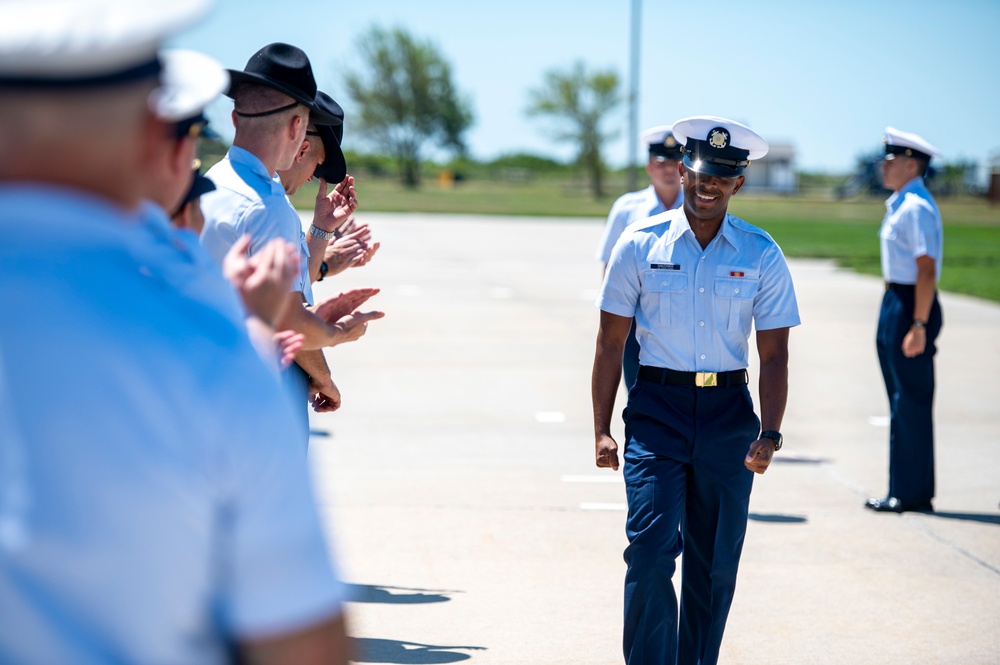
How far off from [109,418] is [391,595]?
4.28 meters

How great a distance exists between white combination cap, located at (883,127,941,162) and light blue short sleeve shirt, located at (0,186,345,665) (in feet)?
20.6

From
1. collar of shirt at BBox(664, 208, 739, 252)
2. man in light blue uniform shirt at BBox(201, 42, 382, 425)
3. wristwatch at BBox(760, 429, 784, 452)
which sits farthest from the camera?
collar of shirt at BBox(664, 208, 739, 252)

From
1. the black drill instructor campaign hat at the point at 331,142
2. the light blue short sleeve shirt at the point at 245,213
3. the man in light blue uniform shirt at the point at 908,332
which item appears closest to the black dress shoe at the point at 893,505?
the man in light blue uniform shirt at the point at 908,332

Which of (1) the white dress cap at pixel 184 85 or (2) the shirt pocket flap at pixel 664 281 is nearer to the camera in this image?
(1) the white dress cap at pixel 184 85

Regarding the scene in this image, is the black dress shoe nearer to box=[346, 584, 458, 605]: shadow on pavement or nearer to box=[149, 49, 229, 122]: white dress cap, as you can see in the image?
box=[346, 584, 458, 605]: shadow on pavement

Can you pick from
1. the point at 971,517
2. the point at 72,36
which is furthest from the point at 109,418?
the point at 971,517

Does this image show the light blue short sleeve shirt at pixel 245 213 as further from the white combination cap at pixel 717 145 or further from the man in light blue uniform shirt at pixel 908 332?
the man in light blue uniform shirt at pixel 908 332

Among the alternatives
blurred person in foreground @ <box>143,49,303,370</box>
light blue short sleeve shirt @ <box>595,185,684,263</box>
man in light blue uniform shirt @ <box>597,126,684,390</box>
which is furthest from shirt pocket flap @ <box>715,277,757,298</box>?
light blue short sleeve shirt @ <box>595,185,684,263</box>

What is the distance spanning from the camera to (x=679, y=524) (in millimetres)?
4211

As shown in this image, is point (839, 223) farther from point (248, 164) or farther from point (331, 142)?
point (248, 164)

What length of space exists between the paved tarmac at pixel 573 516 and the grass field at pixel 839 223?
10.00 m

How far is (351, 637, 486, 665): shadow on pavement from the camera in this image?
455cm

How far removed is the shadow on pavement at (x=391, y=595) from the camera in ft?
17.1

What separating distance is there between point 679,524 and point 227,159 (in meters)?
2.05
